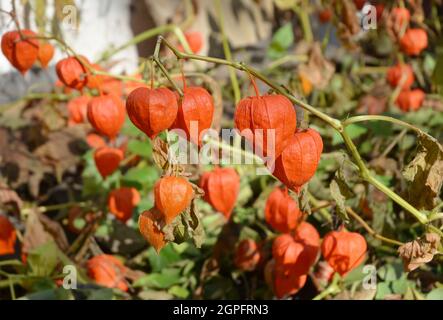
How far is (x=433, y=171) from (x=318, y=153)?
0.21m

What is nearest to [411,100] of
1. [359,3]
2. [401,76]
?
[401,76]

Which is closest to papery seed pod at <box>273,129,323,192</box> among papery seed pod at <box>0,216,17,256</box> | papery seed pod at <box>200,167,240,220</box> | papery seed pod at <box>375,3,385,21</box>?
papery seed pod at <box>200,167,240,220</box>

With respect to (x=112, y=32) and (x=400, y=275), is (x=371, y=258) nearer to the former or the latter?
(x=400, y=275)

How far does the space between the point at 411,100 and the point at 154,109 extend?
4.17 feet

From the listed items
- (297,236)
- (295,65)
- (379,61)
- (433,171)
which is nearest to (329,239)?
(297,236)

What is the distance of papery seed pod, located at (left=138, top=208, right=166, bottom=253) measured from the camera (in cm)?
117

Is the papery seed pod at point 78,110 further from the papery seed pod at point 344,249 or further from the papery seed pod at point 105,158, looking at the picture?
the papery seed pod at point 344,249

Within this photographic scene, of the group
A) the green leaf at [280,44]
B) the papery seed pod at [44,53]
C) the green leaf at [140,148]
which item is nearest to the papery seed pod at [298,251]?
the green leaf at [140,148]

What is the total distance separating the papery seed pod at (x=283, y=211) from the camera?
4.99 ft

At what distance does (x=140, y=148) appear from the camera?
202cm

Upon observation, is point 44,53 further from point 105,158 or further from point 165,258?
point 165,258

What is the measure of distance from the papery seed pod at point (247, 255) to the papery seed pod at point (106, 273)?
0.28 m

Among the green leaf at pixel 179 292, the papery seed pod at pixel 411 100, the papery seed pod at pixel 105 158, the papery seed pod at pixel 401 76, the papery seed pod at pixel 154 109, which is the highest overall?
the papery seed pod at pixel 401 76

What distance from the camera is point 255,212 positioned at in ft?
6.24
